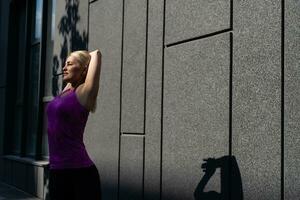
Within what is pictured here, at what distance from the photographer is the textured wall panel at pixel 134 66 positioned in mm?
6367

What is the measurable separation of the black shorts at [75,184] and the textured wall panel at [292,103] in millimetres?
1420

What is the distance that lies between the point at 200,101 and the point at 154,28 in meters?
1.28

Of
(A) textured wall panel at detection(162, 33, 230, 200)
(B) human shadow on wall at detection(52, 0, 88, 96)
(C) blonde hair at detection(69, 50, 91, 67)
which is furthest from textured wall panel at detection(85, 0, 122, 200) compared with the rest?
(C) blonde hair at detection(69, 50, 91, 67)

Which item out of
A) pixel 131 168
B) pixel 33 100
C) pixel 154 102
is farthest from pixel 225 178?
pixel 33 100

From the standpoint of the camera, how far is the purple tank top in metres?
4.07

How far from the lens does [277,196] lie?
168 inches

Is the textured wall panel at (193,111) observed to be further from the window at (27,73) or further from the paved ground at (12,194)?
the window at (27,73)

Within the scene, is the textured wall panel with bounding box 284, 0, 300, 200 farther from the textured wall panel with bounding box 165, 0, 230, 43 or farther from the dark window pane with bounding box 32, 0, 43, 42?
the dark window pane with bounding box 32, 0, 43, 42

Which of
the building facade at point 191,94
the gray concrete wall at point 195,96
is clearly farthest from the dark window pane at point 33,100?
the gray concrete wall at point 195,96

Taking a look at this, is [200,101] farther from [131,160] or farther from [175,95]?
[131,160]

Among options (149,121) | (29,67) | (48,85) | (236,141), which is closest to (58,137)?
(236,141)

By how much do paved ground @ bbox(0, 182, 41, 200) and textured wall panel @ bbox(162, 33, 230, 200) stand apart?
4440 mm

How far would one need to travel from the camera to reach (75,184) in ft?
13.4

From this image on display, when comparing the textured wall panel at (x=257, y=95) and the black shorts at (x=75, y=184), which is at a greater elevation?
the textured wall panel at (x=257, y=95)
